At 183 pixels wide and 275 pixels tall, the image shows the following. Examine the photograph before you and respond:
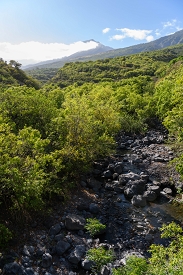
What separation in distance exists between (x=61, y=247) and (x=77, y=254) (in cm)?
115

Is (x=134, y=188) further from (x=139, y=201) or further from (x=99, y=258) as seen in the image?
(x=99, y=258)

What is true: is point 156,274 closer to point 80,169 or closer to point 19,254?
point 19,254

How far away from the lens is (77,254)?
47.1 feet

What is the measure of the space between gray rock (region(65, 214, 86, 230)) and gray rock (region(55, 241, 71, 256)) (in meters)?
1.77

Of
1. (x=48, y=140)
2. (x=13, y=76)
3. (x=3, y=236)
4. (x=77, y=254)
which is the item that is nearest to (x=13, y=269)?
(x=3, y=236)

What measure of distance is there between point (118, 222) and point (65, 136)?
901 centimetres

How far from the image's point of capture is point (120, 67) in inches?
5413

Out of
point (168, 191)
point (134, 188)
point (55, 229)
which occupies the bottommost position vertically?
point (168, 191)

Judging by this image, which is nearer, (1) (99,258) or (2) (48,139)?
(1) (99,258)

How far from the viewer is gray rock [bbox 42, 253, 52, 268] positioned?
13548 mm

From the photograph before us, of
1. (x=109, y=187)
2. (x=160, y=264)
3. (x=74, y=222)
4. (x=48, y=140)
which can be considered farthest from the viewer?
(x=109, y=187)

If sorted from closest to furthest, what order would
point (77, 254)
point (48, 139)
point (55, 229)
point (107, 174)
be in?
point (77, 254) → point (55, 229) → point (48, 139) → point (107, 174)

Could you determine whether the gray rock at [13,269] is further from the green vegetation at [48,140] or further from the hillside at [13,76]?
the hillside at [13,76]

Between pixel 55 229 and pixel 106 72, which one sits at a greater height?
pixel 106 72
